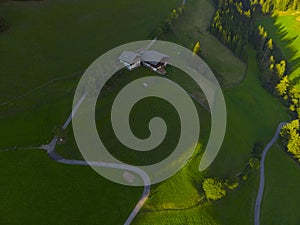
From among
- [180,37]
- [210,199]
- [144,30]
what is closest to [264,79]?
[180,37]

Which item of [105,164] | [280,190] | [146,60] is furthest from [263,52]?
[105,164]

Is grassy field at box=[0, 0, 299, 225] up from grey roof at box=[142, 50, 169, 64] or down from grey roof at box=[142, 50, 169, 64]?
down

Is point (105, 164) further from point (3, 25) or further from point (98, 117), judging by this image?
point (3, 25)

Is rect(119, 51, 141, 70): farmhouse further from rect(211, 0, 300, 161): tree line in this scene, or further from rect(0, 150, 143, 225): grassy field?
rect(211, 0, 300, 161): tree line

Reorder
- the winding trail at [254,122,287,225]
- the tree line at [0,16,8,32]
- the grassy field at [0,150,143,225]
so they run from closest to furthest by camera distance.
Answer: the grassy field at [0,150,143,225], the winding trail at [254,122,287,225], the tree line at [0,16,8,32]

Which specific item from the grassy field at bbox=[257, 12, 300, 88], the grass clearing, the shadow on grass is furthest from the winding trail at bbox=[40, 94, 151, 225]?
the grassy field at bbox=[257, 12, 300, 88]

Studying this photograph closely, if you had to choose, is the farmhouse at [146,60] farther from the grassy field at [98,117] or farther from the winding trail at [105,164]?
the winding trail at [105,164]

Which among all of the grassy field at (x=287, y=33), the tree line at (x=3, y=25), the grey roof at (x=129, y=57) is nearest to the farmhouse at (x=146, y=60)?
the grey roof at (x=129, y=57)

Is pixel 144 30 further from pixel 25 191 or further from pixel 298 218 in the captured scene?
pixel 298 218
